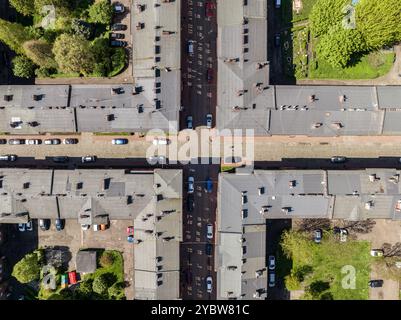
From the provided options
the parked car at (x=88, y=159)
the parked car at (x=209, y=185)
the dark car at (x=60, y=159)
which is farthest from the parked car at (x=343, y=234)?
the dark car at (x=60, y=159)

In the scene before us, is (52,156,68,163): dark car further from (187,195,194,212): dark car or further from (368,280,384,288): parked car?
(368,280,384,288): parked car

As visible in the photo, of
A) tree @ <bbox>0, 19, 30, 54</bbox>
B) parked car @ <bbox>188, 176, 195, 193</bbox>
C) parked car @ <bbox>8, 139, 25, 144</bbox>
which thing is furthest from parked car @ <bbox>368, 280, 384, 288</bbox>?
tree @ <bbox>0, 19, 30, 54</bbox>

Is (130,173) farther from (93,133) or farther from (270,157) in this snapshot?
(270,157)

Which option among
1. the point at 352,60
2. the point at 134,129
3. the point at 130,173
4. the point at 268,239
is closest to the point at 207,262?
the point at 268,239

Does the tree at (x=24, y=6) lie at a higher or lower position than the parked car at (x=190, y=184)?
higher

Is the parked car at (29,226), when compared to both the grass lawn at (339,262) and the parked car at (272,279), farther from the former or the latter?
the grass lawn at (339,262)

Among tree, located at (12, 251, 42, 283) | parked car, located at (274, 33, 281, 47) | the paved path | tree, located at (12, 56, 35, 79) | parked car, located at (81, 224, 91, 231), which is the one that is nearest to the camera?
tree, located at (12, 251, 42, 283)

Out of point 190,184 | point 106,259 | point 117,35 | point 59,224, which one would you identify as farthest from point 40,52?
point 106,259
